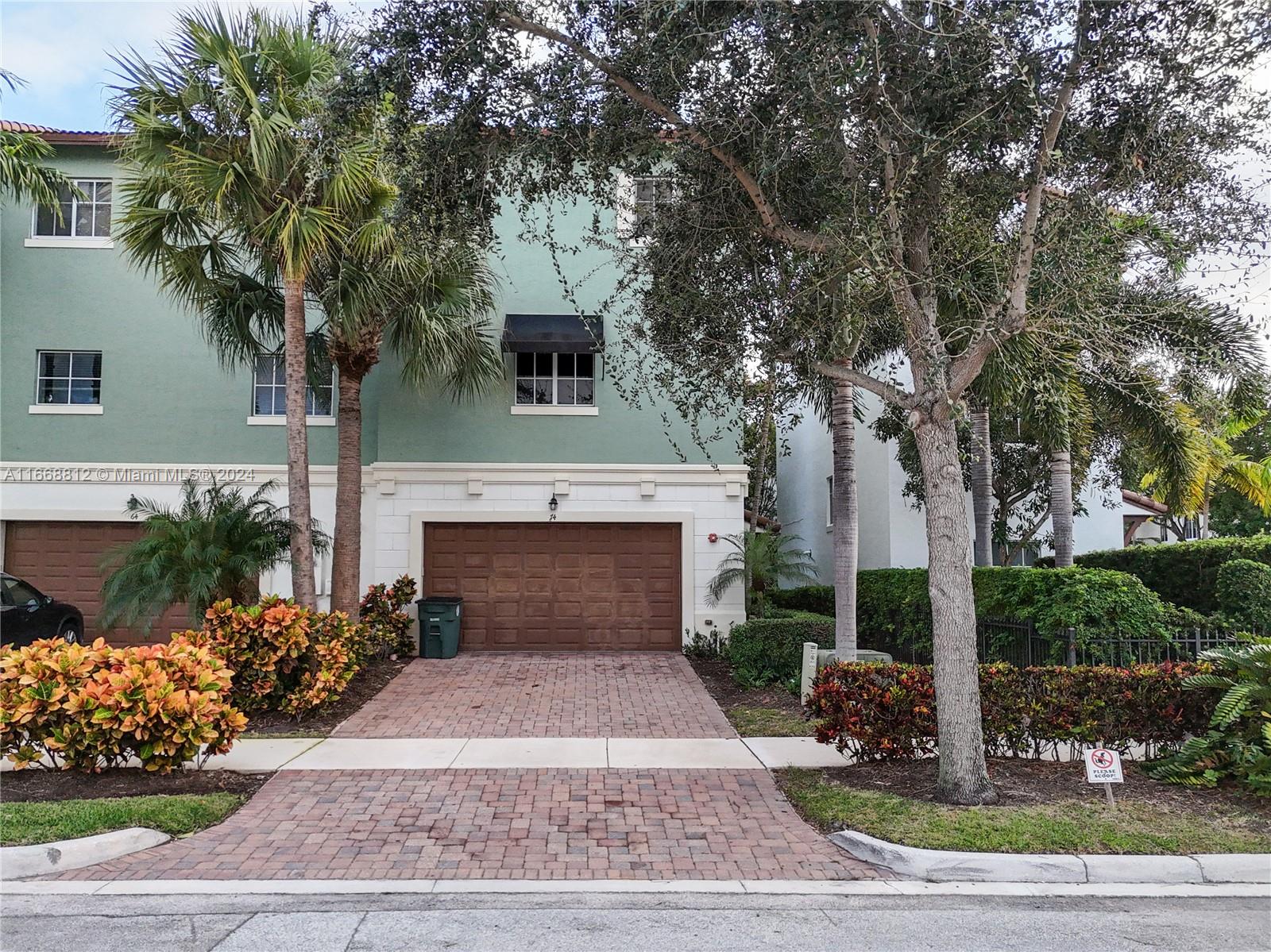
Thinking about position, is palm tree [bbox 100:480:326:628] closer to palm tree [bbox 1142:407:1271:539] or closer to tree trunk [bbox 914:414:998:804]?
tree trunk [bbox 914:414:998:804]

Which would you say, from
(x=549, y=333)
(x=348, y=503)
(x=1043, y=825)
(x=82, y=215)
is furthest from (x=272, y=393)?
(x=1043, y=825)

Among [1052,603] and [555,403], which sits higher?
[555,403]

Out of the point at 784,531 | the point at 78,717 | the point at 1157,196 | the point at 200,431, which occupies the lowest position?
the point at 78,717

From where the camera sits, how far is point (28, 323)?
51.2ft

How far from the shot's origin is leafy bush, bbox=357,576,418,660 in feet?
46.0

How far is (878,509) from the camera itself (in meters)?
19.0

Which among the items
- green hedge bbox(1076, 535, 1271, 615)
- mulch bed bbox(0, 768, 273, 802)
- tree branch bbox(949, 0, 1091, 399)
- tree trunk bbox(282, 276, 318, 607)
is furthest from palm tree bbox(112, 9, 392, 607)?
green hedge bbox(1076, 535, 1271, 615)

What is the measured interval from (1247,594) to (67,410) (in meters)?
17.1

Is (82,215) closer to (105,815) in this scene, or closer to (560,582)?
(560,582)

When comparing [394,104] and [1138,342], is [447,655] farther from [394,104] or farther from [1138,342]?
[1138,342]

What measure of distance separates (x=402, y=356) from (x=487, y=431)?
195 cm

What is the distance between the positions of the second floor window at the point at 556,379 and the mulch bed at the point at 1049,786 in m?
9.19

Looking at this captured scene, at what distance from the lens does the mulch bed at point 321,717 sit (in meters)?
9.58

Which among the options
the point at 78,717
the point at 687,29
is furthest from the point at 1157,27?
the point at 78,717
